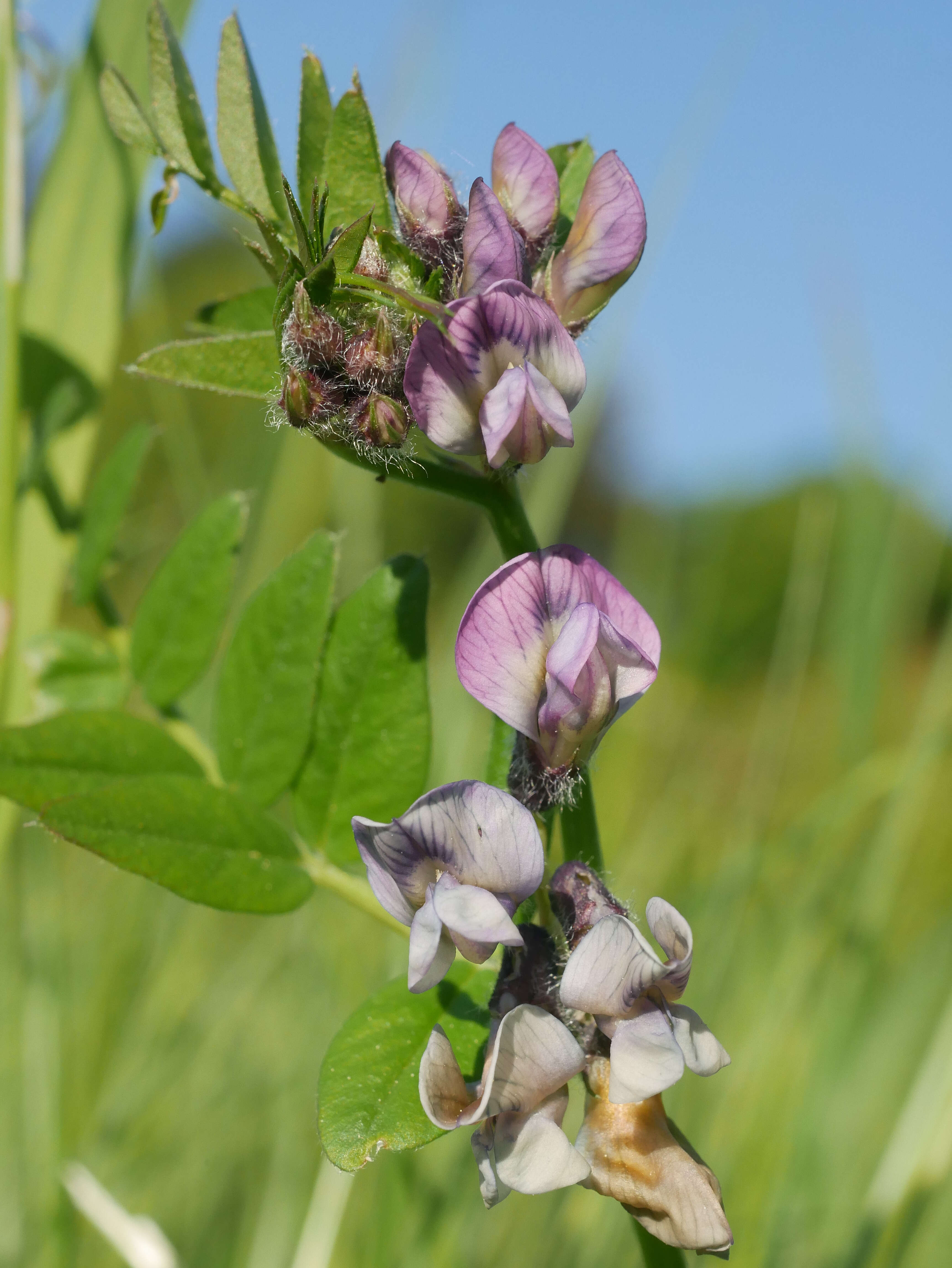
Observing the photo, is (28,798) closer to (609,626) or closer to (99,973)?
(609,626)

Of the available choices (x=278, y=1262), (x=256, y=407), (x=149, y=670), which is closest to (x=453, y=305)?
(x=149, y=670)

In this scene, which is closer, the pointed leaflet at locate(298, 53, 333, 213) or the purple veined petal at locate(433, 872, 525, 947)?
the purple veined petal at locate(433, 872, 525, 947)

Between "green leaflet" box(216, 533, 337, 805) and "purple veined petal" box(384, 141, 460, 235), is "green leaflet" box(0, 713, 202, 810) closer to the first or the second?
"green leaflet" box(216, 533, 337, 805)

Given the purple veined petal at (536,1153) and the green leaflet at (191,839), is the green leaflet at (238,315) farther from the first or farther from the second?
the purple veined petal at (536,1153)

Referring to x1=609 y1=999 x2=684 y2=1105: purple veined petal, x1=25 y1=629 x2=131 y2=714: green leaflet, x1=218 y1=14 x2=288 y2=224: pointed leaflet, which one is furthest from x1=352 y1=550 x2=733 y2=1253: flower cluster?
x1=25 y1=629 x2=131 y2=714: green leaflet

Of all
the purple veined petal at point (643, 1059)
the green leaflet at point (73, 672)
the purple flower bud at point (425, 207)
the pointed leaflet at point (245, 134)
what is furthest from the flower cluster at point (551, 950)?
the green leaflet at point (73, 672)

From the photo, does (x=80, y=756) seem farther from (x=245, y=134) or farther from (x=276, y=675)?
(x=245, y=134)

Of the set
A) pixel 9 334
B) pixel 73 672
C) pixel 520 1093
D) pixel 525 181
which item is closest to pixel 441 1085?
pixel 520 1093
